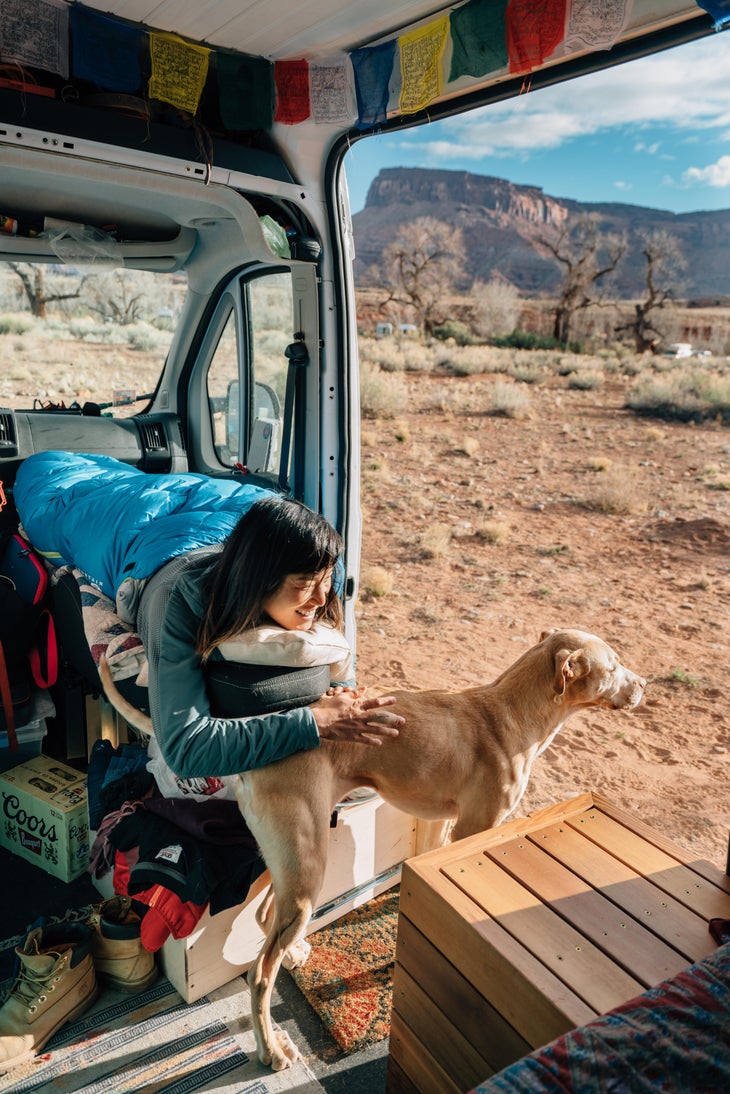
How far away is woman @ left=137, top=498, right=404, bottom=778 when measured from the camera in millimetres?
2244

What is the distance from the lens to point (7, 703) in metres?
3.27

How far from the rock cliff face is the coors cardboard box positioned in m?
79.0

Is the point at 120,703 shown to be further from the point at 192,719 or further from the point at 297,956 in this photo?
the point at 297,956

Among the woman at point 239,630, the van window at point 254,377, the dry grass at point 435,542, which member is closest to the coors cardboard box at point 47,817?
the woman at point 239,630

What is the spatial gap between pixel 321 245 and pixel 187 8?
43.6 inches

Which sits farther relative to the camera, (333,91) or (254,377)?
(254,377)

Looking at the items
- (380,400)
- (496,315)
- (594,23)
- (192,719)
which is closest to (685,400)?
(380,400)

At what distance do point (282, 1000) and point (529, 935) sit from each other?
3.76ft

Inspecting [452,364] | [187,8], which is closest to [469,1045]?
[187,8]

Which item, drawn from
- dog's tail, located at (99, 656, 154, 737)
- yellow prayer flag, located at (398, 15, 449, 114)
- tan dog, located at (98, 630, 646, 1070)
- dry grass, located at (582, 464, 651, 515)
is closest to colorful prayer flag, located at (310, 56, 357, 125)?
yellow prayer flag, located at (398, 15, 449, 114)

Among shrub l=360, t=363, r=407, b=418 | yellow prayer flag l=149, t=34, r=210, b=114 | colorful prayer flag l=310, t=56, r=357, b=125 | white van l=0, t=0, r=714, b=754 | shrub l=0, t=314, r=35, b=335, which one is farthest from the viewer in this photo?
shrub l=360, t=363, r=407, b=418

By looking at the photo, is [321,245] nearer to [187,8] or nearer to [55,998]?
[187,8]

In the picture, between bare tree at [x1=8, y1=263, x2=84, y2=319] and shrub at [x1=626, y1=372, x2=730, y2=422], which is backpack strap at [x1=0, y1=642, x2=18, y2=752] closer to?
bare tree at [x1=8, y1=263, x2=84, y2=319]

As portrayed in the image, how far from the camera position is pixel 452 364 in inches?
957
